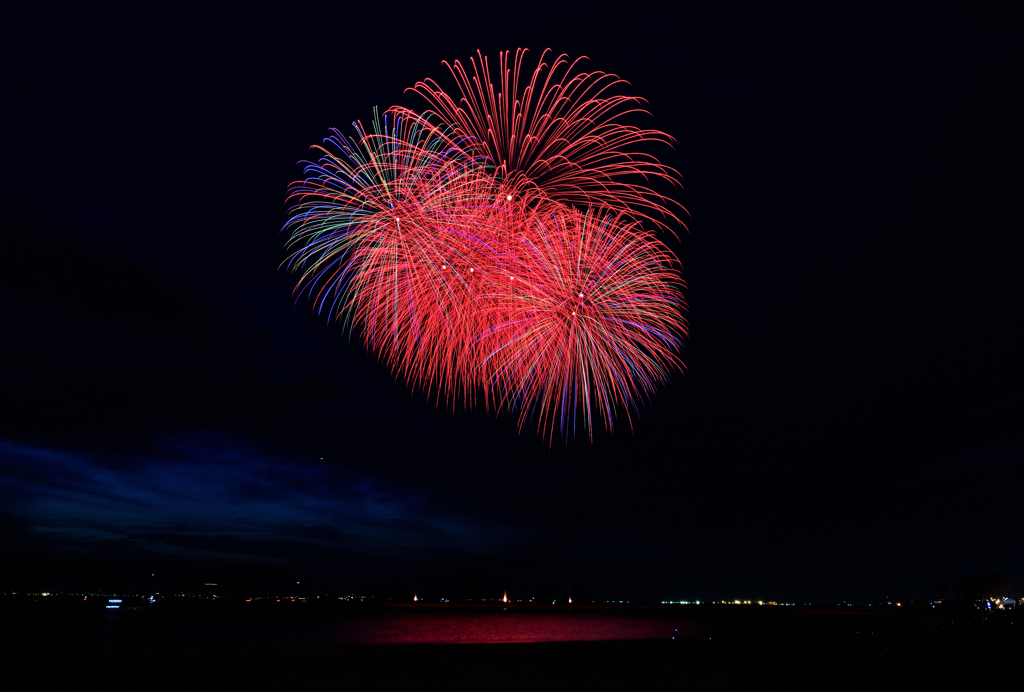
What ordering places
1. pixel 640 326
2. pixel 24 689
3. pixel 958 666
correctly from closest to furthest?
pixel 24 689 < pixel 958 666 < pixel 640 326

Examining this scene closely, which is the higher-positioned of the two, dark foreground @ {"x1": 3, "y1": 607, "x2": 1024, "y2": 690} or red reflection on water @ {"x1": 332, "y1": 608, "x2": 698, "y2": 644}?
dark foreground @ {"x1": 3, "y1": 607, "x2": 1024, "y2": 690}

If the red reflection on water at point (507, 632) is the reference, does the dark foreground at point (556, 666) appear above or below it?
above

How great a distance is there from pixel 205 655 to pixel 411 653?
7008 mm

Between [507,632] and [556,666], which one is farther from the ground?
[556,666]

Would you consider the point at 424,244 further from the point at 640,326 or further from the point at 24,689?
the point at 24,689

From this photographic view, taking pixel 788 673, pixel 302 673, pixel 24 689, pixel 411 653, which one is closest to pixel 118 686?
pixel 24 689

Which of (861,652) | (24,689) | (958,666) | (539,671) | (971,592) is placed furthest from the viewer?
(971,592)

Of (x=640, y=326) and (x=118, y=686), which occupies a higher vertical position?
(x=640, y=326)

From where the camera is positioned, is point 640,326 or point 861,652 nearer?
point 640,326

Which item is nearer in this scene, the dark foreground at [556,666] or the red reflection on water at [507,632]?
the dark foreground at [556,666]

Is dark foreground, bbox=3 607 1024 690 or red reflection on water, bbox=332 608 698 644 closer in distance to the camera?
dark foreground, bbox=3 607 1024 690

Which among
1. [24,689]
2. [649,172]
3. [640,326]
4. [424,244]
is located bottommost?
[24,689]

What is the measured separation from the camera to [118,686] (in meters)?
16.0

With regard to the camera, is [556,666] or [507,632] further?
[507,632]
